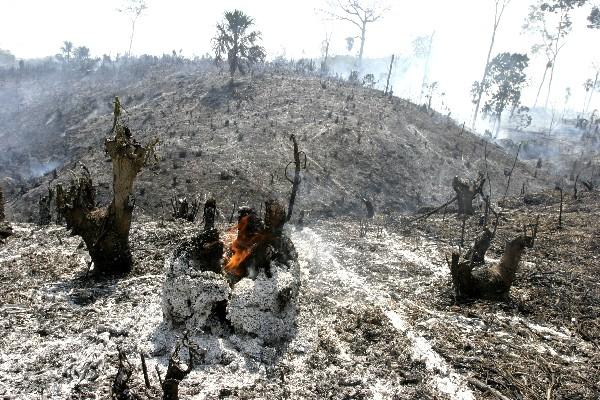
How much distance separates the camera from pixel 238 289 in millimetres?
6891

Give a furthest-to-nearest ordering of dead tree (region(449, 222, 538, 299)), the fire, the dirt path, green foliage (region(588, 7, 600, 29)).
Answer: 1. green foliage (region(588, 7, 600, 29))
2. dead tree (region(449, 222, 538, 299))
3. the fire
4. the dirt path

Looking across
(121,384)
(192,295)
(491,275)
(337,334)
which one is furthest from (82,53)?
(121,384)

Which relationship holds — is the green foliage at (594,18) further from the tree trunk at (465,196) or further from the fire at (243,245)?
the fire at (243,245)

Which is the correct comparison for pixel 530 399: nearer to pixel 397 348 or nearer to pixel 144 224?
pixel 397 348

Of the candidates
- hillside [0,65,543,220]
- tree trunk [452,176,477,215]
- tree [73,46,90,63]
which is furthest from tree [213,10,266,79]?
tree [73,46,90,63]

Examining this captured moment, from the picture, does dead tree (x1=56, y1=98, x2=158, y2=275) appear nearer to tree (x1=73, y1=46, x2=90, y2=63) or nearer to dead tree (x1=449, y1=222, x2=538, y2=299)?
dead tree (x1=449, y1=222, x2=538, y2=299)

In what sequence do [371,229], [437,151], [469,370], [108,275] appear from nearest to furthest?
[469,370]
[108,275]
[371,229]
[437,151]

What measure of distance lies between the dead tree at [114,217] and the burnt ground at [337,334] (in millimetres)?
568

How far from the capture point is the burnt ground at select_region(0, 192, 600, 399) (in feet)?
18.8

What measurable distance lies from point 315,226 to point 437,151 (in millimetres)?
18004

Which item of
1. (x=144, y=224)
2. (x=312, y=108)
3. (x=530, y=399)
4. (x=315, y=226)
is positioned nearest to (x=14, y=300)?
(x=144, y=224)

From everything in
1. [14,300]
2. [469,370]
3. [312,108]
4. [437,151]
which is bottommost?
[14,300]

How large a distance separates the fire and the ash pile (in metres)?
0.02

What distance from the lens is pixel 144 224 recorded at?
1432 cm
